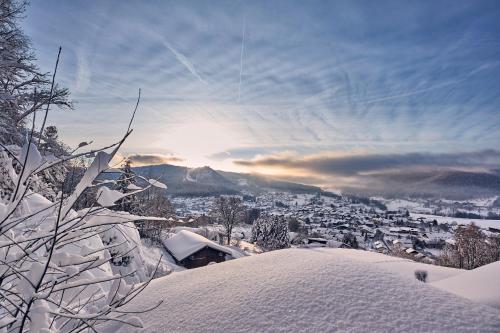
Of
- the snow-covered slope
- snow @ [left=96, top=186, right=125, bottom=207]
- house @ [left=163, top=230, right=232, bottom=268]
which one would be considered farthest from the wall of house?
snow @ [left=96, top=186, right=125, bottom=207]

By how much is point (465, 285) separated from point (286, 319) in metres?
2.52

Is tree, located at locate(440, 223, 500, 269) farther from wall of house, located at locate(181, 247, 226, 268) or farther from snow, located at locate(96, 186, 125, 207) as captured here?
snow, located at locate(96, 186, 125, 207)

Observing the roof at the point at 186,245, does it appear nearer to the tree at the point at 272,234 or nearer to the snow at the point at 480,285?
the tree at the point at 272,234

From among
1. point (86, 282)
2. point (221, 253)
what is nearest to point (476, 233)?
point (221, 253)

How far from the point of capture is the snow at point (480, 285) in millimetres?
3127

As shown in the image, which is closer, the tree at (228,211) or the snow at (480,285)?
the snow at (480,285)

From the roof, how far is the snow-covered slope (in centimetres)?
2639

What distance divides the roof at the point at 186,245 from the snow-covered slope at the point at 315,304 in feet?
86.6

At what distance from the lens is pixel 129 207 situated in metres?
31.3

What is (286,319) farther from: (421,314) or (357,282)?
(421,314)

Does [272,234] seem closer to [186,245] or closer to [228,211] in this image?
[228,211]

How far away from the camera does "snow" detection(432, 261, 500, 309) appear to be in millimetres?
3127

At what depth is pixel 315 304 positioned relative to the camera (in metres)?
2.96

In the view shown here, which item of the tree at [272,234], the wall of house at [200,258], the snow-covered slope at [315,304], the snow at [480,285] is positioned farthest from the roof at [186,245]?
the snow at [480,285]
